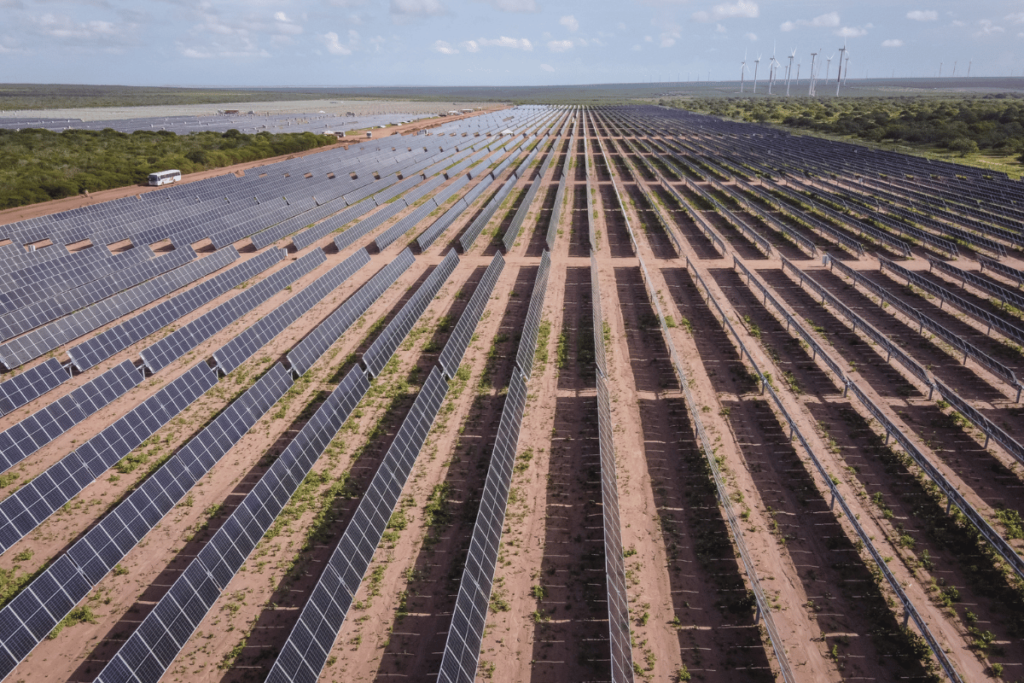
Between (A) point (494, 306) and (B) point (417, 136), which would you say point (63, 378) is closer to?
(A) point (494, 306)

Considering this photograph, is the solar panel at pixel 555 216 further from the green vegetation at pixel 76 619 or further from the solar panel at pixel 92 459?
the green vegetation at pixel 76 619

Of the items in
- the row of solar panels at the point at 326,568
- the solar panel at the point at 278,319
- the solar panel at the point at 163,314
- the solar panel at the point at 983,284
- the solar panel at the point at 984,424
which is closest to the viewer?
the row of solar panels at the point at 326,568

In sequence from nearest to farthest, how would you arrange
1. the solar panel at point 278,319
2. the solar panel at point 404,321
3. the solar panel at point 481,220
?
the solar panel at point 404,321 → the solar panel at point 278,319 → the solar panel at point 481,220

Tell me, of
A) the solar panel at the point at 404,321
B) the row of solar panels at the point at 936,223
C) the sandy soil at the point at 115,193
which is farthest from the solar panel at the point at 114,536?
the sandy soil at the point at 115,193

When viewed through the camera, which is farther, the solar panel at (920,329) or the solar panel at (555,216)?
the solar panel at (555,216)

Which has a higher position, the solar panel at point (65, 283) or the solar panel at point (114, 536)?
the solar panel at point (65, 283)

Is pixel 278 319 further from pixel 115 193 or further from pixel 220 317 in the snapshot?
pixel 115 193

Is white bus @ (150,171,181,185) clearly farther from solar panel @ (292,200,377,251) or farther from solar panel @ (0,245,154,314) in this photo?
solar panel @ (0,245,154,314)

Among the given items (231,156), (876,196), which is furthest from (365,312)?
(231,156)
